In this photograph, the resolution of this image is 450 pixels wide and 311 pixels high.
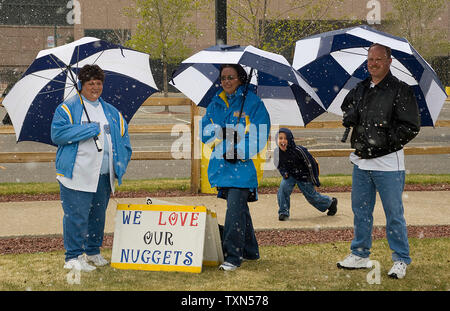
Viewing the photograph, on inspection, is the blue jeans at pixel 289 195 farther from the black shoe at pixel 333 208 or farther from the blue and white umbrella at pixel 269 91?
the blue and white umbrella at pixel 269 91

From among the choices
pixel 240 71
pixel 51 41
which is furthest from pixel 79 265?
pixel 51 41

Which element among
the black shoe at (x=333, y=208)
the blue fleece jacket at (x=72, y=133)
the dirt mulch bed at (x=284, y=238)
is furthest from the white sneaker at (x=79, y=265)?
the black shoe at (x=333, y=208)

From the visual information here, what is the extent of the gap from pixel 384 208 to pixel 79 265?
2.62 meters

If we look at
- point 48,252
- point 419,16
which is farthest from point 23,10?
point 48,252

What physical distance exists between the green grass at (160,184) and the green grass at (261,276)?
3975 millimetres

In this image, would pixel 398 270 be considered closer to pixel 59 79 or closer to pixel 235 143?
pixel 235 143

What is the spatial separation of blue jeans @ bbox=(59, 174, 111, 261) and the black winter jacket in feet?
7.26

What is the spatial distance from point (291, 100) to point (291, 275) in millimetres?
1590

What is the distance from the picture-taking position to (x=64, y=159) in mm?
5434

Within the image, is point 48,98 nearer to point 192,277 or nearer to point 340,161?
point 192,277

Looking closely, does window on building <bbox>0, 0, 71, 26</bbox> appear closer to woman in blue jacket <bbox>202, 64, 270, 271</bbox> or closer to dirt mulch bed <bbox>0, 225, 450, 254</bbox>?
dirt mulch bed <bbox>0, 225, 450, 254</bbox>

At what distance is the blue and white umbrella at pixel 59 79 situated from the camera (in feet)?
19.0

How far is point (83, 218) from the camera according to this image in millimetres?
5531

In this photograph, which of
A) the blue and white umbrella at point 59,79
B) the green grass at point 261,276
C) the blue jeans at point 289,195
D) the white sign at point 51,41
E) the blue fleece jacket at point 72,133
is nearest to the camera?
the green grass at point 261,276
